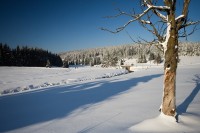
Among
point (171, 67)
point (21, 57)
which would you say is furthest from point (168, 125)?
point (21, 57)

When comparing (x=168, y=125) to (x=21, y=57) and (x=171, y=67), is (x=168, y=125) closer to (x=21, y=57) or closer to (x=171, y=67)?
(x=171, y=67)

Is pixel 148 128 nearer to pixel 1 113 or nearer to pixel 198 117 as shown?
pixel 198 117

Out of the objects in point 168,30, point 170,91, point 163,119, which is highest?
point 168,30

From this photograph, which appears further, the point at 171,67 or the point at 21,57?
the point at 21,57

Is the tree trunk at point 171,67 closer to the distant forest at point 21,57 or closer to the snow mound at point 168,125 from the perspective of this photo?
the snow mound at point 168,125

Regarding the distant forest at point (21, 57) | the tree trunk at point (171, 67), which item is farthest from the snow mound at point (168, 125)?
the distant forest at point (21, 57)

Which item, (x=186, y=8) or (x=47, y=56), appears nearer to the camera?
(x=186, y=8)

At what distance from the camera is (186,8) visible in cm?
615

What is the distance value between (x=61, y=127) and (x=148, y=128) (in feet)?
9.42

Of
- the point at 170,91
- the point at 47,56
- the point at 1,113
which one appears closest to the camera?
the point at 170,91

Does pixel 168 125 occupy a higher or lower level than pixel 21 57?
lower

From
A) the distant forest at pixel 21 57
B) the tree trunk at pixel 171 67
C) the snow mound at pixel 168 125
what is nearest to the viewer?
the snow mound at pixel 168 125

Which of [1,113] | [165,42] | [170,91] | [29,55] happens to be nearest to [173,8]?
[165,42]

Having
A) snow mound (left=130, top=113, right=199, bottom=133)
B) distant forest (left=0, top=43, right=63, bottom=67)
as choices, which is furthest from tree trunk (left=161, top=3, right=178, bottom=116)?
distant forest (left=0, top=43, right=63, bottom=67)
